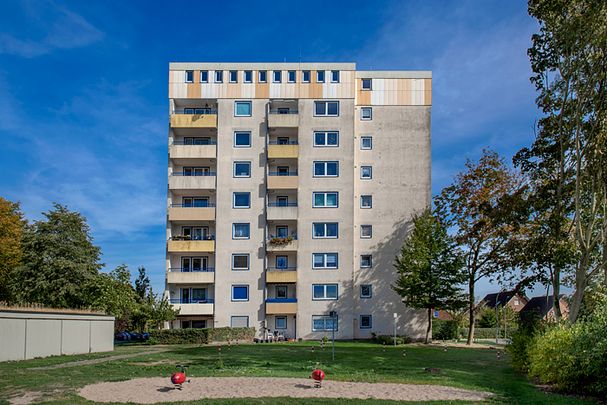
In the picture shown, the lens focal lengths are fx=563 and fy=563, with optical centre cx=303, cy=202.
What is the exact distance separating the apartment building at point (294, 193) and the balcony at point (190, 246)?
10 centimetres

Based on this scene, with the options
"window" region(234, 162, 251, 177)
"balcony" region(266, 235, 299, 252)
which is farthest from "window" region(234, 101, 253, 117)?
"balcony" region(266, 235, 299, 252)

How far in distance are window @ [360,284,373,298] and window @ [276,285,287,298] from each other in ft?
22.5

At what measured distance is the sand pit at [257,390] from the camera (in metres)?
15.0

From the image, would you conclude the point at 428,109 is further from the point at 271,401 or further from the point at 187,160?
the point at 271,401

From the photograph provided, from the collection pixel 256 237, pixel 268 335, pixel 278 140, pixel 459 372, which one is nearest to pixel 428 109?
pixel 278 140

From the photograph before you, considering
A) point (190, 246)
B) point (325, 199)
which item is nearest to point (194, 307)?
point (190, 246)

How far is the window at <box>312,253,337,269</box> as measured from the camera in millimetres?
50156

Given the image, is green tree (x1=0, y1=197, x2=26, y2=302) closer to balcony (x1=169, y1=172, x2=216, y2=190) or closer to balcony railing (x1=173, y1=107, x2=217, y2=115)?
balcony (x1=169, y1=172, x2=216, y2=190)

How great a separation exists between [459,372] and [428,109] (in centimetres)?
3418

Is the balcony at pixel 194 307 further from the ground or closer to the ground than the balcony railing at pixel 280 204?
closer to the ground

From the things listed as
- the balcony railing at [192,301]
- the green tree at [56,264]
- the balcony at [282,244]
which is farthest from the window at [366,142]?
the green tree at [56,264]

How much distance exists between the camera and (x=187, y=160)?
171 feet

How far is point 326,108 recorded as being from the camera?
5184cm

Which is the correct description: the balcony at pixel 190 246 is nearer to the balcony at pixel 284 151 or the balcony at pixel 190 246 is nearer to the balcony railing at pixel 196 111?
the balcony at pixel 284 151
